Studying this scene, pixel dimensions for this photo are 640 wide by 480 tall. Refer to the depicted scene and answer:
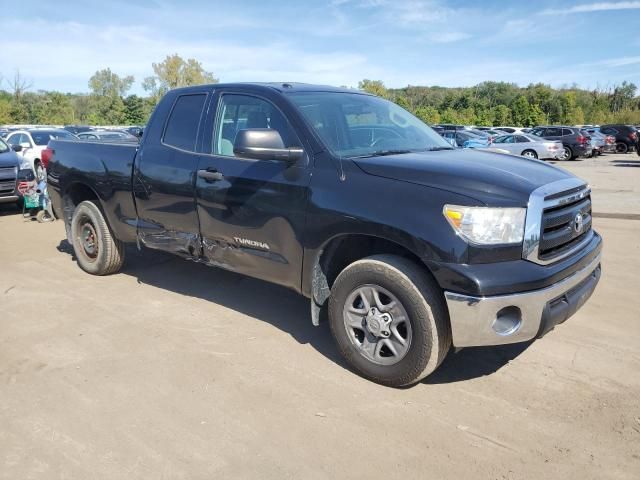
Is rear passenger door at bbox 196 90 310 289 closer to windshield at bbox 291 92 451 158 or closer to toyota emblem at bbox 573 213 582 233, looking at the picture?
windshield at bbox 291 92 451 158

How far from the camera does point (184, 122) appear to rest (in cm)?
479

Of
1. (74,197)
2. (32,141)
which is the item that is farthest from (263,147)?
(32,141)

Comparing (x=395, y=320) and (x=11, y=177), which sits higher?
(x=11, y=177)

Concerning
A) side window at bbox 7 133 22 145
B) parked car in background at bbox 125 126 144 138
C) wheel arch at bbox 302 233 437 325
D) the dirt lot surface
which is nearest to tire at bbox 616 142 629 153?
parked car in background at bbox 125 126 144 138

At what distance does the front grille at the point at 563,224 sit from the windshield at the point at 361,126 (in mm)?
1144

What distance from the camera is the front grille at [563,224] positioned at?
3.26 metres

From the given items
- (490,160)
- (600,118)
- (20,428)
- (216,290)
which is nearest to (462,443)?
(490,160)

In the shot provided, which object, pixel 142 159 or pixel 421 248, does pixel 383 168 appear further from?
pixel 142 159

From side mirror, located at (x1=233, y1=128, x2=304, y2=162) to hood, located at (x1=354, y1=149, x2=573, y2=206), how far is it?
0.47 meters

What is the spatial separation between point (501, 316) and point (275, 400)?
4.72ft

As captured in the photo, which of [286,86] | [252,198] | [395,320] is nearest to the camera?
[395,320]

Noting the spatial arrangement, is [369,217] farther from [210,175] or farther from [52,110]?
[52,110]

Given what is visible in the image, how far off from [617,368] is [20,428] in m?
3.74

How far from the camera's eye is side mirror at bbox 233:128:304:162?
3627mm
